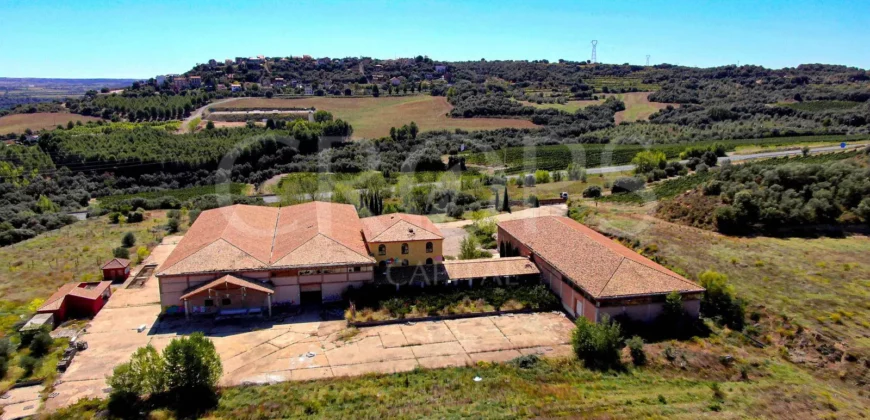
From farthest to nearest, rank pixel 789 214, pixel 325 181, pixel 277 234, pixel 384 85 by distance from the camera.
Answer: pixel 384 85 → pixel 325 181 → pixel 789 214 → pixel 277 234

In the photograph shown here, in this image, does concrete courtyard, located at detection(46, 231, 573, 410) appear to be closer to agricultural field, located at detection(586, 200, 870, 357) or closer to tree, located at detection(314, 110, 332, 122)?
agricultural field, located at detection(586, 200, 870, 357)

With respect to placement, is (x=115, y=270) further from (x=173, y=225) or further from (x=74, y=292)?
(x=173, y=225)

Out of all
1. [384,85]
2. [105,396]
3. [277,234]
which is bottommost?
[105,396]

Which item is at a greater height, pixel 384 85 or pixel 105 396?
pixel 384 85


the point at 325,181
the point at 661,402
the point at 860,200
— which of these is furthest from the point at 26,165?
the point at 860,200

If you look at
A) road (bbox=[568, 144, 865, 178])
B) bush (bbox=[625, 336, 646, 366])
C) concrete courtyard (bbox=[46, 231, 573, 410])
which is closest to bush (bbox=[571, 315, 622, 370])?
bush (bbox=[625, 336, 646, 366])

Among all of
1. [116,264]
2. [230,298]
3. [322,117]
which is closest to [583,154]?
[322,117]

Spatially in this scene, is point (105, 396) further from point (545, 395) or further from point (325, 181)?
point (325, 181)
